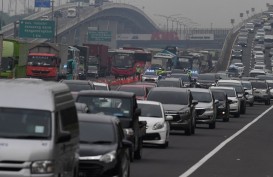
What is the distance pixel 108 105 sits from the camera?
2648 centimetres

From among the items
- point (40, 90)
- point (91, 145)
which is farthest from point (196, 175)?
point (40, 90)

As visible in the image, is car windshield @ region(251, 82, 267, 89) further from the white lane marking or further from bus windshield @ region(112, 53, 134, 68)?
bus windshield @ region(112, 53, 134, 68)

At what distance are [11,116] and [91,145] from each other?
4011mm

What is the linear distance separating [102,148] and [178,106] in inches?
771

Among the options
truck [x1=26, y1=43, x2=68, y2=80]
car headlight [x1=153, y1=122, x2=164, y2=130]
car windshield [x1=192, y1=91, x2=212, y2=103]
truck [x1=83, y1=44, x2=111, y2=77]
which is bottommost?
truck [x1=83, y1=44, x2=111, y2=77]

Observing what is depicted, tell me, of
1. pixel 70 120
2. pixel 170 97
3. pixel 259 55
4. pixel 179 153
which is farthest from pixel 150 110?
pixel 259 55

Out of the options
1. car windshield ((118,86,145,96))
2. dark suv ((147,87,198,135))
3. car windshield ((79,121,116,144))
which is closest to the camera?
car windshield ((79,121,116,144))

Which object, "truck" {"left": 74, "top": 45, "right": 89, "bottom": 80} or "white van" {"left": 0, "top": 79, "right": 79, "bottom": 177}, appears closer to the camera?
"white van" {"left": 0, "top": 79, "right": 79, "bottom": 177}

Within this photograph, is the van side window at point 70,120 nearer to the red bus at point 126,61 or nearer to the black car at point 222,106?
the black car at point 222,106

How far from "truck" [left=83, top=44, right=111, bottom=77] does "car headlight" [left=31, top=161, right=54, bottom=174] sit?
325ft

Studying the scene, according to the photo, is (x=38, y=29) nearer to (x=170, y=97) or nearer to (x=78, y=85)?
(x=78, y=85)

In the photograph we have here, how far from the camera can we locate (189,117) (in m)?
38.4

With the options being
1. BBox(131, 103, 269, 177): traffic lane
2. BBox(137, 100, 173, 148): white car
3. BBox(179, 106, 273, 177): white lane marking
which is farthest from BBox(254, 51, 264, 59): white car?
BBox(137, 100, 173, 148): white car

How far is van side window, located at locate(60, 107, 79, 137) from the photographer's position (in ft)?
53.1
